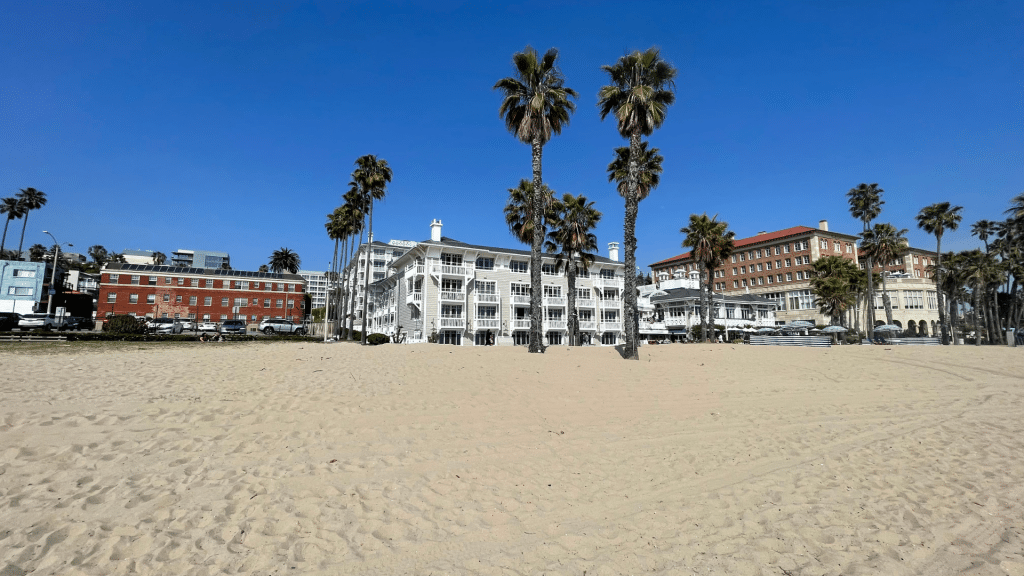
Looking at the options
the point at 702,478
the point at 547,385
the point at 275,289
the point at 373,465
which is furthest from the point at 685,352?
the point at 275,289

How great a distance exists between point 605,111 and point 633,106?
2.45 metres

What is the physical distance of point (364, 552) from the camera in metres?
4.43

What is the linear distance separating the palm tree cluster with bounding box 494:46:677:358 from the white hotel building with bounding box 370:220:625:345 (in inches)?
813

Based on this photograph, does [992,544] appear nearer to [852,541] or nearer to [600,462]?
[852,541]

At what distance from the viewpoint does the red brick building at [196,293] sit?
7006cm

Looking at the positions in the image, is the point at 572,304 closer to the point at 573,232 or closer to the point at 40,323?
the point at 573,232

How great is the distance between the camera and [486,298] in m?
47.2

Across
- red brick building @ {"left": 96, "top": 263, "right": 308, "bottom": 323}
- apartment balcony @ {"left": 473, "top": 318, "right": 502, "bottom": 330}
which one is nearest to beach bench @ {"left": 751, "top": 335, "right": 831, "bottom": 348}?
apartment balcony @ {"left": 473, "top": 318, "right": 502, "bottom": 330}

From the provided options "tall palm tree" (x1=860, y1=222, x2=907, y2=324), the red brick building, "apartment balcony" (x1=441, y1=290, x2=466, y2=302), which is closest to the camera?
"apartment balcony" (x1=441, y1=290, x2=466, y2=302)

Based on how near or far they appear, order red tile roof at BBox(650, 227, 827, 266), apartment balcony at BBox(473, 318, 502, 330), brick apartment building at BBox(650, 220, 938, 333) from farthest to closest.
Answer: red tile roof at BBox(650, 227, 827, 266) < brick apartment building at BBox(650, 220, 938, 333) < apartment balcony at BBox(473, 318, 502, 330)

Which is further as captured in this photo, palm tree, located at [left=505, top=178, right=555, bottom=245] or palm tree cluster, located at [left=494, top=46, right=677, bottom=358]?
palm tree, located at [left=505, top=178, right=555, bottom=245]

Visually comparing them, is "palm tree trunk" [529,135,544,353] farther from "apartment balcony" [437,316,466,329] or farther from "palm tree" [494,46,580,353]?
"apartment balcony" [437,316,466,329]

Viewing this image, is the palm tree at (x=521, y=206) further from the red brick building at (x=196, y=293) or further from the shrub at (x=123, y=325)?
the red brick building at (x=196, y=293)

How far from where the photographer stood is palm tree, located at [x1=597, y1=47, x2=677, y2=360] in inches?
875
